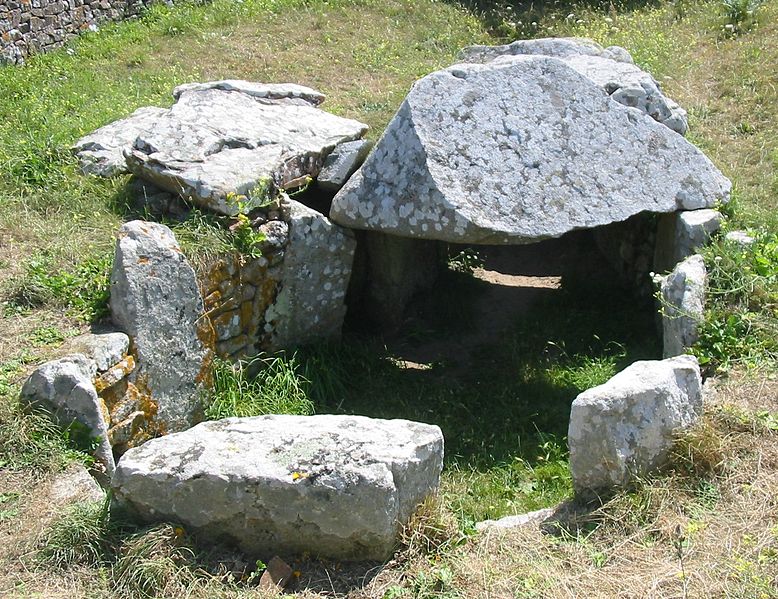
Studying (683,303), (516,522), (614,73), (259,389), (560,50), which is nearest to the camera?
(516,522)

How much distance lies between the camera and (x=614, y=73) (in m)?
7.66

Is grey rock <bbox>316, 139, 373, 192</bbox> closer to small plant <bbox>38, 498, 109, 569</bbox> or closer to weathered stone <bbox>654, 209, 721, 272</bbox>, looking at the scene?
weathered stone <bbox>654, 209, 721, 272</bbox>

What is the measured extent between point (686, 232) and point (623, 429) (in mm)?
2583

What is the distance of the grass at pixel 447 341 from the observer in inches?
165

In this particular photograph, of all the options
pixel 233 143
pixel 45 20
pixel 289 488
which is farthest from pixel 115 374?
pixel 45 20

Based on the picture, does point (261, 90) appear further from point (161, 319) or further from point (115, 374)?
point (115, 374)

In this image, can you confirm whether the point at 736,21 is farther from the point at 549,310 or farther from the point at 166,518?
→ the point at 166,518

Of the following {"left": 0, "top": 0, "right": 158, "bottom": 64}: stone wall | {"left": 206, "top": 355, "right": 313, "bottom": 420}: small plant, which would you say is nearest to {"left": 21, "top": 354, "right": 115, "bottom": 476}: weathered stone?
{"left": 206, "top": 355, "right": 313, "bottom": 420}: small plant

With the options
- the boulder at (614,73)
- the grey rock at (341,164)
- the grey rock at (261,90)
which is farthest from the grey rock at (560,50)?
the grey rock at (341,164)

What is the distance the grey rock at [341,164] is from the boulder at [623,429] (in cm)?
316

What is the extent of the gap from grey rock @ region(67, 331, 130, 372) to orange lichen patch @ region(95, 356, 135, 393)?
0.03m

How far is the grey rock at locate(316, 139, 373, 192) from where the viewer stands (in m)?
7.19

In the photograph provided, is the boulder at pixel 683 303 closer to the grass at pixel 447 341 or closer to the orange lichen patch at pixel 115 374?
the grass at pixel 447 341

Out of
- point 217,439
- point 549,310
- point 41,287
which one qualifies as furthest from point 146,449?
point 549,310
